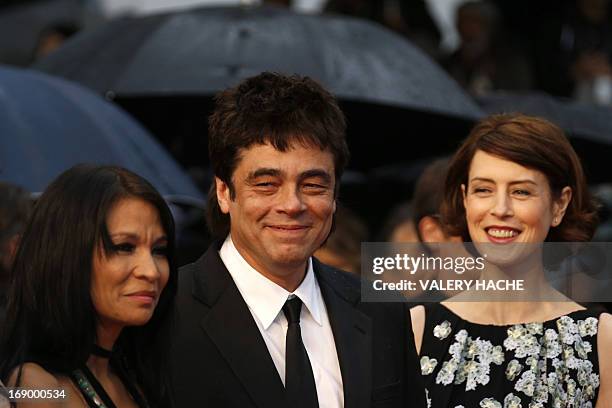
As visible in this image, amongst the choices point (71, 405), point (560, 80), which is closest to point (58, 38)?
point (560, 80)

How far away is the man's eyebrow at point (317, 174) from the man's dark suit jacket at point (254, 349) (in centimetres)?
35

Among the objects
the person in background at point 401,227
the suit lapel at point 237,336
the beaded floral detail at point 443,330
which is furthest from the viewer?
the person in background at point 401,227

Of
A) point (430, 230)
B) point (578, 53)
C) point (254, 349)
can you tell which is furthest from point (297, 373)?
point (578, 53)

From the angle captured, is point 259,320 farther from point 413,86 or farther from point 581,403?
point 413,86

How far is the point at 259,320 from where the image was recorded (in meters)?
4.15

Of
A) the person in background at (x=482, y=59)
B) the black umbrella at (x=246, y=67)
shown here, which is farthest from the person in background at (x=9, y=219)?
the person in background at (x=482, y=59)

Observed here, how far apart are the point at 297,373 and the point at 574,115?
17.3ft

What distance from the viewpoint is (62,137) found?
6.81 metres

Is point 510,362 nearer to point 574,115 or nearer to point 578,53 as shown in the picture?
point 574,115

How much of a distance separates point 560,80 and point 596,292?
6202mm

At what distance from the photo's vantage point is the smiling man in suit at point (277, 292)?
4043mm

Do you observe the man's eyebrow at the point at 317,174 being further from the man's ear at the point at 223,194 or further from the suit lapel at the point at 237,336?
the suit lapel at the point at 237,336

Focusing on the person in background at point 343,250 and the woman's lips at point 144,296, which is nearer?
the woman's lips at point 144,296

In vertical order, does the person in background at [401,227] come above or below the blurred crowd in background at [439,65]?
below
